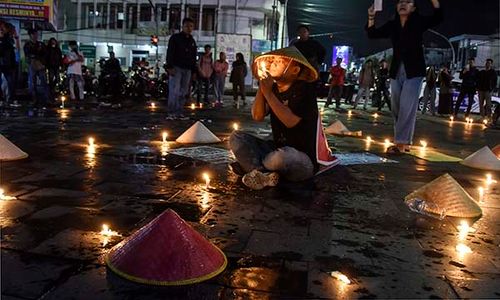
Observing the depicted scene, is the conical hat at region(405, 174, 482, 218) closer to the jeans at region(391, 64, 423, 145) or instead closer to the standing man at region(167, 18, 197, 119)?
the jeans at region(391, 64, 423, 145)

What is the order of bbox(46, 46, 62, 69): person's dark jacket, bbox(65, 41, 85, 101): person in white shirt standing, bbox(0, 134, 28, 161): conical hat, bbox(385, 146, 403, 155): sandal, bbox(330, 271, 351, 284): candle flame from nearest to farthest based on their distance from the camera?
bbox(330, 271, 351, 284): candle flame → bbox(0, 134, 28, 161): conical hat → bbox(385, 146, 403, 155): sandal → bbox(46, 46, 62, 69): person's dark jacket → bbox(65, 41, 85, 101): person in white shirt standing

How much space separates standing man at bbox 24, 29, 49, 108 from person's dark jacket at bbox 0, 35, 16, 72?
57cm

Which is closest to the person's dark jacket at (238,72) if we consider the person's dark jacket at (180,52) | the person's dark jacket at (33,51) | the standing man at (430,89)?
the standing man at (430,89)

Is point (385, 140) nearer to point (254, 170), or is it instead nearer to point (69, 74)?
point (254, 170)

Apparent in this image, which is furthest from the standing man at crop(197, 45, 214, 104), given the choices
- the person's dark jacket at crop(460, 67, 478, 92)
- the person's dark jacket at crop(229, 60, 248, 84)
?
the person's dark jacket at crop(460, 67, 478, 92)

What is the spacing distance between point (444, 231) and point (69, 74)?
13636mm

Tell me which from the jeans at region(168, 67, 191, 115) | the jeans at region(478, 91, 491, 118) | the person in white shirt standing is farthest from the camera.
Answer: the jeans at region(478, 91, 491, 118)

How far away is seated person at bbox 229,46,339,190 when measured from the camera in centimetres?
435

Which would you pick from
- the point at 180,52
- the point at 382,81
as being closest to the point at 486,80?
the point at 382,81

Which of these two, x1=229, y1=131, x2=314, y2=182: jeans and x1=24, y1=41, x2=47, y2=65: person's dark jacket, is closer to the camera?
x1=229, y1=131, x2=314, y2=182: jeans

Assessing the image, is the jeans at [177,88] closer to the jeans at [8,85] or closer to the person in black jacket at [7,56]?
the person in black jacket at [7,56]

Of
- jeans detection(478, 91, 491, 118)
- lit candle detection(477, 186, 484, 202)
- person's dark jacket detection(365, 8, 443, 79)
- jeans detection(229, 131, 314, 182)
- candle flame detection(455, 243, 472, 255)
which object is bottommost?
candle flame detection(455, 243, 472, 255)

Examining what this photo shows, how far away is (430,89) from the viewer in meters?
17.3

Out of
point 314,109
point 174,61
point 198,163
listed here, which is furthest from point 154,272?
point 174,61
